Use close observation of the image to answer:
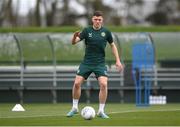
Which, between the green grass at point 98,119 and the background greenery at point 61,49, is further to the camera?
the background greenery at point 61,49

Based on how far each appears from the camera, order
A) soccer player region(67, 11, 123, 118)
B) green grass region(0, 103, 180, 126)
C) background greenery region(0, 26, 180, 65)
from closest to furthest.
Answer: green grass region(0, 103, 180, 126) < soccer player region(67, 11, 123, 118) < background greenery region(0, 26, 180, 65)

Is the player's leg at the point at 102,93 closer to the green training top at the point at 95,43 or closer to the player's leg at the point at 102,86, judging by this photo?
the player's leg at the point at 102,86

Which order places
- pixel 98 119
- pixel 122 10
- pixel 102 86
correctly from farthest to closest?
pixel 122 10
pixel 102 86
pixel 98 119

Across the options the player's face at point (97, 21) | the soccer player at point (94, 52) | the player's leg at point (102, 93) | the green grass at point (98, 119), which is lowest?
the green grass at point (98, 119)

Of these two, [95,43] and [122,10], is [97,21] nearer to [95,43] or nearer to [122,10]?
[95,43]

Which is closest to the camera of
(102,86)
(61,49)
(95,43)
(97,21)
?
(102,86)

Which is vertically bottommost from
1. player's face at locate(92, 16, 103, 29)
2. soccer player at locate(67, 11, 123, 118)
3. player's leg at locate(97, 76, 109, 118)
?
player's leg at locate(97, 76, 109, 118)

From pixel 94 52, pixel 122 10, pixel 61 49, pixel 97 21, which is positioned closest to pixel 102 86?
pixel 94 52

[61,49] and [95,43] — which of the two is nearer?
[95,43]

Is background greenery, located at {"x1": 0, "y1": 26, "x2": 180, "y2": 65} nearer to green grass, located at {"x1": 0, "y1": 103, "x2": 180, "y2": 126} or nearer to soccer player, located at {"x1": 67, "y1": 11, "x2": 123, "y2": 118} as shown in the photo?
green grass, located at {"x1": 0, "y1": 103, "x2": 180, "y2": 126}

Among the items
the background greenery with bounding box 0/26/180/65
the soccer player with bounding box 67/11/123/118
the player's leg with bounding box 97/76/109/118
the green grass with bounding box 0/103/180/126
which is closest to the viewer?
the green grass with bounding box 0/103/180/126

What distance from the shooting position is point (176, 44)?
3183cm

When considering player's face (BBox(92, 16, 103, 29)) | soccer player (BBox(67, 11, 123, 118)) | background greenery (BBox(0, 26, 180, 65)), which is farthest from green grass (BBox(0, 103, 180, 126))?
background greenery (BBox(0, 26, 180, 65))

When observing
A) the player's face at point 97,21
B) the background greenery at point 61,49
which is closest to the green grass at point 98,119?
the player's face at point 97,21
